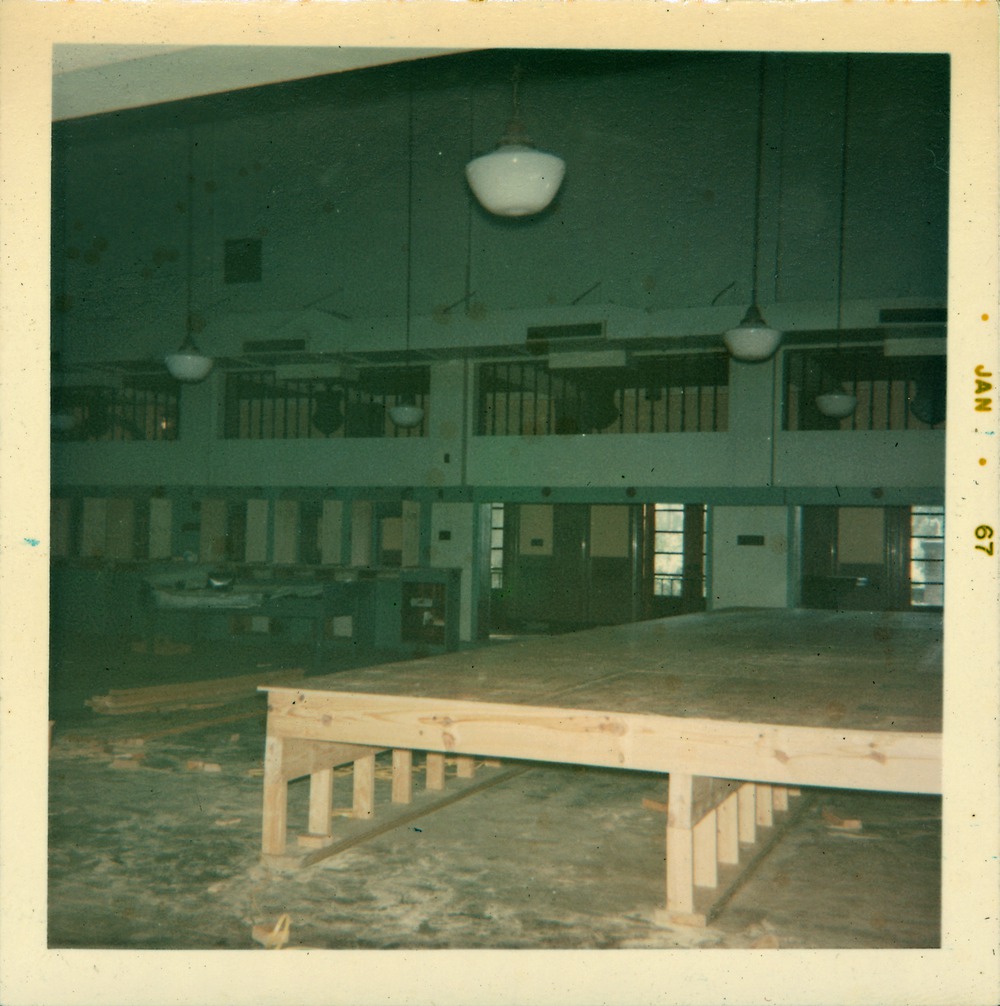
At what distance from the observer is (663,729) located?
2643mm

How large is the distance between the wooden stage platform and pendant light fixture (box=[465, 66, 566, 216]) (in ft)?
5.68

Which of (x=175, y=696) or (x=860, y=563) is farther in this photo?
(x=860, y=563)

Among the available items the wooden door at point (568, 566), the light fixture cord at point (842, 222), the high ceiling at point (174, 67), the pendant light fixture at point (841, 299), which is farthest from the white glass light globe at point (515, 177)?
the wooden door at point (568, 566)

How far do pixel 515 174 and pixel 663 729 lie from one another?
2037mm

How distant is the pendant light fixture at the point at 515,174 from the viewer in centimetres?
350

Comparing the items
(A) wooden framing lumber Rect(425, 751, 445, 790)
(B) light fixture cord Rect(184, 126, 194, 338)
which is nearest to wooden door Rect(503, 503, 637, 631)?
(B) light fixture cord Rect(184, 126, 194, 338)

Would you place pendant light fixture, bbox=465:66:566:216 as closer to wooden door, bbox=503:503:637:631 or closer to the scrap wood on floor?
the scrap wood on floor

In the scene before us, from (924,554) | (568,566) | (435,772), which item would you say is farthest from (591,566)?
(435,772)

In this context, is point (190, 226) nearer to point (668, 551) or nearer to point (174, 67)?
point (668, 551)

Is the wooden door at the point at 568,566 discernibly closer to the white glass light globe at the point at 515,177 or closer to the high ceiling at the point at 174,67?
the white glass light globe at the point at 515,177

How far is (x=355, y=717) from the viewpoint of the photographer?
9.84ft

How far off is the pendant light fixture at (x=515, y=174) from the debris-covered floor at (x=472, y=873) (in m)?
Answer: 2.39

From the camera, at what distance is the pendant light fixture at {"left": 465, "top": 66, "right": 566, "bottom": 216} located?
138 inches

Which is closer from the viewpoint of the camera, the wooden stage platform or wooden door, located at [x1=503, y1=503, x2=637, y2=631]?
the wooden stage platform
